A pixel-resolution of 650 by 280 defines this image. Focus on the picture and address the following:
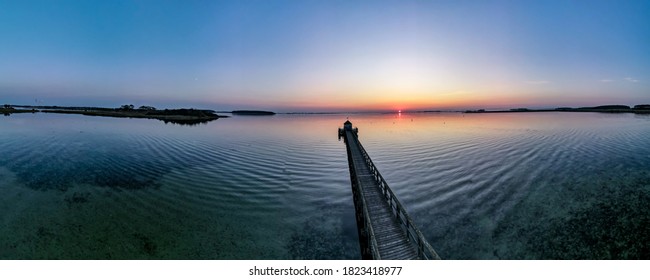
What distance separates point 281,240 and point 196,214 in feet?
25.2

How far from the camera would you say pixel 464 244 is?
54.3 feet

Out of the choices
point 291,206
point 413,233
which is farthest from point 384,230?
point 291,206

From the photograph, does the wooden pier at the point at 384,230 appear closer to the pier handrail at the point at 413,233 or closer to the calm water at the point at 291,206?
the pier handrail at the point at 413,233

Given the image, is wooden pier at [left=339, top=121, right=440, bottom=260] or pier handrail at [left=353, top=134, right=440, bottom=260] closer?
pier handrail at [left=353, top=134, right=440, bottom=260]

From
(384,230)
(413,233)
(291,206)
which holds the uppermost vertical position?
(384,230)

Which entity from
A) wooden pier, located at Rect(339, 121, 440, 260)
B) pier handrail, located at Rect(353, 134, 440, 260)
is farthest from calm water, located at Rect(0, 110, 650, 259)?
pier handrail, located at Rect(353, 134, 440, 260)

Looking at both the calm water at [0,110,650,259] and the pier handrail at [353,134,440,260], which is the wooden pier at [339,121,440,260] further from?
the calm water at [0,110,650,259]

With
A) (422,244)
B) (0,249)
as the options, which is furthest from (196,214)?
(422,244)

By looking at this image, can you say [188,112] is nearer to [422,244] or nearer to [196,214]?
[196,214]

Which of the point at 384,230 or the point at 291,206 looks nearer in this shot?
the point at 384,230

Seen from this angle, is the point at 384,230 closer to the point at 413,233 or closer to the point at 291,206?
the point at 413,233

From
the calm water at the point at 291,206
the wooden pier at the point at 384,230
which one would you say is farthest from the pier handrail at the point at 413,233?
the calm water at the point at 291,206

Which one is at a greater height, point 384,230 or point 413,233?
point 384,230

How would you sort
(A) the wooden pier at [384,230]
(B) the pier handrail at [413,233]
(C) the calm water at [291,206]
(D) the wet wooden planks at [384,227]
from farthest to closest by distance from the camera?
(C) the calm water at [291,206] < (D) the wet wooden planks at [384,227] < (A) the wooden pier at [384,230] < (B) the pier handrail at [413,233]
